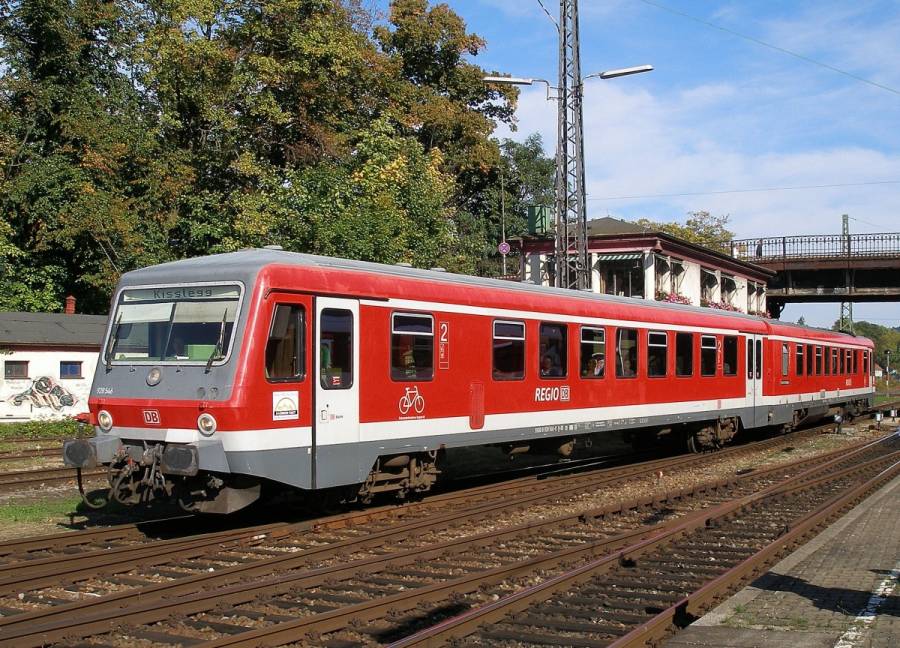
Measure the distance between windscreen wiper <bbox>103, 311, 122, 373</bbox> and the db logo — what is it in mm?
1054

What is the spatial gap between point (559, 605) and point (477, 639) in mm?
1194

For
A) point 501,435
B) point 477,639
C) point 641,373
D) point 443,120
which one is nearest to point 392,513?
point 501,435

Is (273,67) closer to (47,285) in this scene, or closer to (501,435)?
(47,285)

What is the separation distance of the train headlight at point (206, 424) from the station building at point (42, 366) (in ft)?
58.2

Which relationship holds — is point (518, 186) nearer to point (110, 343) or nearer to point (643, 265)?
point (643, 265)

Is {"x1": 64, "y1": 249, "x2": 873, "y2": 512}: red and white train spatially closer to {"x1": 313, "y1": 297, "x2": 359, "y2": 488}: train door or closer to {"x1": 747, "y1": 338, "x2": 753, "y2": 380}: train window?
{"x1": 313, "y1": 297, "x2": 359, "y2": 488}: train door

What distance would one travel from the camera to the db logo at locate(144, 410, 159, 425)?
973 cm

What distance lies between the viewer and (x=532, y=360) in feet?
45.4

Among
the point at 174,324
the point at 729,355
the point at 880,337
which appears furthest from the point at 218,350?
the point at 880,337

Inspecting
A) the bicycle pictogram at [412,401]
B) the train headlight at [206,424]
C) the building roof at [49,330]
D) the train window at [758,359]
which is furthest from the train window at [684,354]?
the building roof at [49,330]

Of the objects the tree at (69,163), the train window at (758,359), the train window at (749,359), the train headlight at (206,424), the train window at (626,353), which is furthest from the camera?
the tree at (69,163)

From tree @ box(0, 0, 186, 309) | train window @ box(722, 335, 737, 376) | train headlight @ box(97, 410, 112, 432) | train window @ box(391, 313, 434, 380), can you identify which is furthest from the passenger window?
tree @ box(0, 0, 186, 309)

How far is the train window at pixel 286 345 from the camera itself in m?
9.71

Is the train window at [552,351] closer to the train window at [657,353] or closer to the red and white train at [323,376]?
the red and white train at [323,376]
